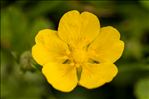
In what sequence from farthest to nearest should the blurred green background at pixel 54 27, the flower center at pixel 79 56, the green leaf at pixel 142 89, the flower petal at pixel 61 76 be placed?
the blurred green background at pixel 54 27 < the green leaf at pixel 142 89 < the flower center at pixel 79 56 < the flower petal at pixel 61 76

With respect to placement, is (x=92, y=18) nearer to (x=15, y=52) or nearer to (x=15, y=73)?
(x=15, y=52)

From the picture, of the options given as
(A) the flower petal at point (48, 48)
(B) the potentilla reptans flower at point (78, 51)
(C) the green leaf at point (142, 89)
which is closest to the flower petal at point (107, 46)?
(B) the potentilla reptans flower at point (78, 51)

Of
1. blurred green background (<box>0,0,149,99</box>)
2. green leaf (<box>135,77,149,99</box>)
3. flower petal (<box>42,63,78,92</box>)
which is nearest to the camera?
flower petal (<box>42,63,78,92</box>)

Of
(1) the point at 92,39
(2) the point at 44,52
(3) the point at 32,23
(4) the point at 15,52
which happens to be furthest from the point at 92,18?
(3) the point at 32,23

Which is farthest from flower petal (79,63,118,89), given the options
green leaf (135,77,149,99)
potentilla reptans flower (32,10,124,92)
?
green leaf (135,77,149,99)

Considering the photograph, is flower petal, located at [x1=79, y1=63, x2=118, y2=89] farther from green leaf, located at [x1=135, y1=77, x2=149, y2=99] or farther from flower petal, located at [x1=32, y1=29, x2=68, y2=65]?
green leaf, located at [x1=135, y1=77, x2=149, y2=99]

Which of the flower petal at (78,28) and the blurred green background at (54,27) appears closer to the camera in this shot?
the flower petal at (78,28)

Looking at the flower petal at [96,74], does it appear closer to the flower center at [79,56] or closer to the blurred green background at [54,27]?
the flower center at [79,56]

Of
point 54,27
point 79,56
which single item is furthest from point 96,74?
point 54,27
